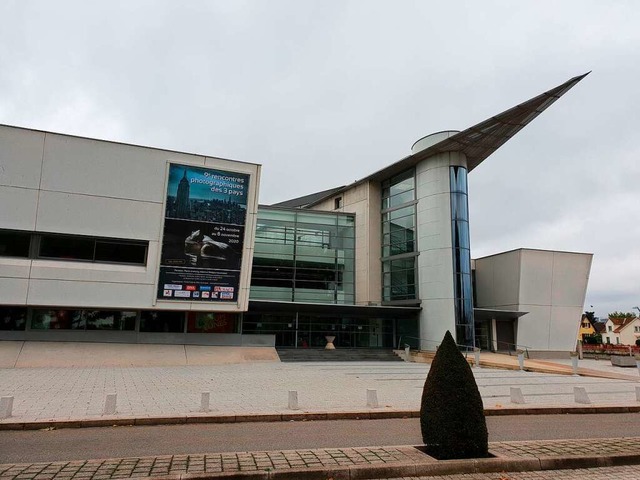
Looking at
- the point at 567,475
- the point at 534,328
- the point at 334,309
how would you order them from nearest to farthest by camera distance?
the point at 567,475 → the point at 334,309 → the point at 534,328

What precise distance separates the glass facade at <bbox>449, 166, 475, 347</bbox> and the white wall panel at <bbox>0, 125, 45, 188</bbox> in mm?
24192

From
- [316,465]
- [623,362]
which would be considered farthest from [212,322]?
[623,362]

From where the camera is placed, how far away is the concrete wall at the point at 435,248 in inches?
1180

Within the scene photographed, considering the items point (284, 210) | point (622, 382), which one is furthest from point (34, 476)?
point (284, 210)

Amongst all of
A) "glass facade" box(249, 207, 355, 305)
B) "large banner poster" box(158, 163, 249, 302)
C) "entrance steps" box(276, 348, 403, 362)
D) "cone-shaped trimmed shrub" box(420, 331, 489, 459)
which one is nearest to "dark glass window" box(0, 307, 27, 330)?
"large banner poster" box(158, 163, 249, 302)

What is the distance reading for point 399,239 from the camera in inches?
1347

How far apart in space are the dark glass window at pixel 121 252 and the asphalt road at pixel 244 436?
→ 16075 mm

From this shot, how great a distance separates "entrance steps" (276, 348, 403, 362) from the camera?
1112 inches

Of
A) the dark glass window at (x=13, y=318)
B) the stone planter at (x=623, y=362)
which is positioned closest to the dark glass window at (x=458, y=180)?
the stone planter at (x=623, y=362)

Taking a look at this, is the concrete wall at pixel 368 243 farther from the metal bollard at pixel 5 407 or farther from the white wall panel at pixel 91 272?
the metal bollard at pixel 5 407

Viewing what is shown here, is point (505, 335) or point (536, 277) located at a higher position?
point (536, 277)

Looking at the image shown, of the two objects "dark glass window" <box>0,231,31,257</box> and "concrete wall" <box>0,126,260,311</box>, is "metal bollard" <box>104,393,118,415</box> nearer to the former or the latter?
"concrete wall" <box>0,126,260,311</box>

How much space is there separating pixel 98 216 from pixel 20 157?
14.5 feet

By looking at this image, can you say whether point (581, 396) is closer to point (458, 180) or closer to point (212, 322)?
point (212, 322)
